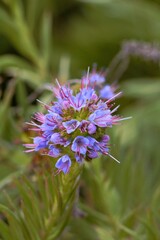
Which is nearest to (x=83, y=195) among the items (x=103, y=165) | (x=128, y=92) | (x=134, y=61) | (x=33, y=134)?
(x=103, y=165)

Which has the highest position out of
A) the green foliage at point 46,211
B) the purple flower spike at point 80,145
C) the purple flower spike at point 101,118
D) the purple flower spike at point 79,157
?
the purple flower spike at point 101,118

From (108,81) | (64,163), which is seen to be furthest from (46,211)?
(108,81)

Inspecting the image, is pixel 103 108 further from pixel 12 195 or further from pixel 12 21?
pixel 12 21

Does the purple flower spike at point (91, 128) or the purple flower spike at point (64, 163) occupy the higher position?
the purple flower spike at point (91, 128)

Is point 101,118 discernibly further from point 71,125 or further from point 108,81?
point 108,81

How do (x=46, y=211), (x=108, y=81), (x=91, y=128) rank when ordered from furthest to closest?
(x=108, y=81) < (x=46, y=211) < (x=91, y=128)

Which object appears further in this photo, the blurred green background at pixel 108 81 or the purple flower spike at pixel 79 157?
the blurred green background at pixel 108 81
